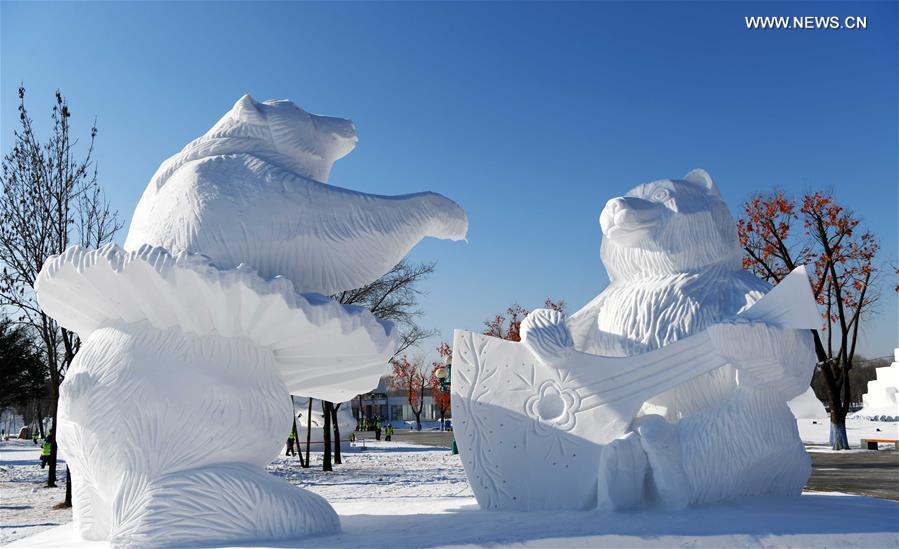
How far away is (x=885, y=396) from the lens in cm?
2178

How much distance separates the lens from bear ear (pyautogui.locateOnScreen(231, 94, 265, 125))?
4105mm

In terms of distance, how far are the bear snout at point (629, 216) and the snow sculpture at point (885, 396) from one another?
19983 millimetres

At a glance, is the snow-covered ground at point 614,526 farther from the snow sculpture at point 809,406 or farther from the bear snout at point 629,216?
the bear snout at point 629,216

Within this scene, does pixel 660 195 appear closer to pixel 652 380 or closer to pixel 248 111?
pixel 652 380

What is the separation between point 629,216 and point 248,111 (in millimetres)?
2436

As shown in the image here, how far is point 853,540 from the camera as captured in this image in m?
3.29

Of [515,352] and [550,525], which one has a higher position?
[515,352]

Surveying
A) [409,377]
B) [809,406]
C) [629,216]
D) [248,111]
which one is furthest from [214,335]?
[409,377]

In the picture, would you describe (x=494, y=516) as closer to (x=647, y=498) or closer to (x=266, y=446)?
(x=647, y=498)

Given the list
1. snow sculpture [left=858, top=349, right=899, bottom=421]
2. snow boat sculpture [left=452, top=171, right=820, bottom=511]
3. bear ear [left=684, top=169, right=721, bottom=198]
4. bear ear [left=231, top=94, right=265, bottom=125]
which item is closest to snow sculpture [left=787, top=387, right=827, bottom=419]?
snow boat sculpture [left=452, top=171, right=820, bottom=511]

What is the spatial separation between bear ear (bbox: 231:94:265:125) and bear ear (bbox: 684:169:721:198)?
9.78ft

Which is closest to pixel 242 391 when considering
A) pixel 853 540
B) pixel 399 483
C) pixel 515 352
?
pixel 515 352

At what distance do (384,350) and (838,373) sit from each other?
1586cm

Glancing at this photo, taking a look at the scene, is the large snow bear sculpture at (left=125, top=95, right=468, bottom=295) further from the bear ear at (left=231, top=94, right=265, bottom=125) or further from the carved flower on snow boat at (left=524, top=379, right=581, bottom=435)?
the carved flower on snow boat at (left=524, top=379, right=581, bottom=435)
